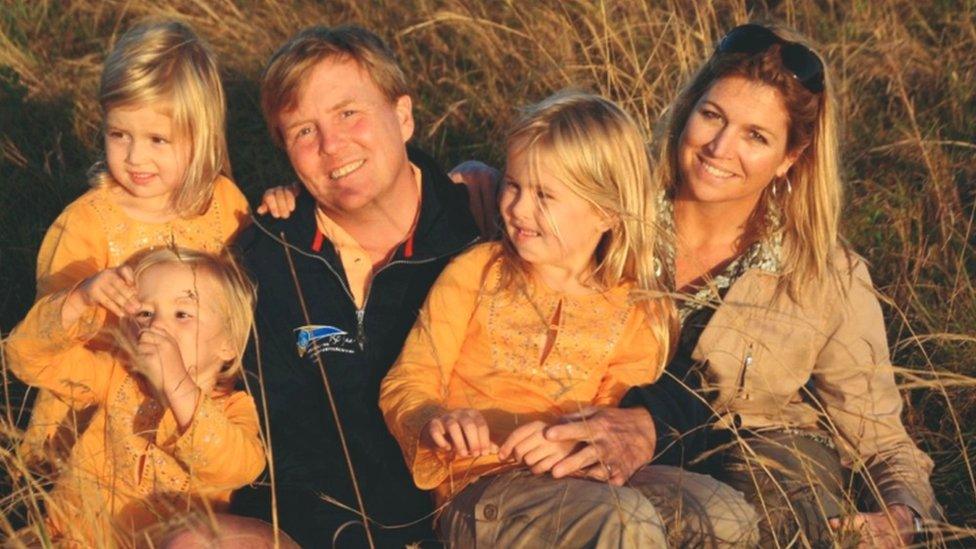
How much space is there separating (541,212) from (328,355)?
31.6 inches

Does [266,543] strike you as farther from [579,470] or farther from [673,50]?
[673,50]

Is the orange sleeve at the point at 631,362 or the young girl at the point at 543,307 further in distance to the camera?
the orange sleeve at the point at 631,362

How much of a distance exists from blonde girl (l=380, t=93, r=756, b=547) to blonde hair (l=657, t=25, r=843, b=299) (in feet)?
1.43

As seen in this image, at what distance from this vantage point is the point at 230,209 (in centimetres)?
450

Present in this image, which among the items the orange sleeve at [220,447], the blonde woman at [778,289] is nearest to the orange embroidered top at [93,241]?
the orange sleeve at [220,447]

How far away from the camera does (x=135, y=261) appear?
13.9 ft

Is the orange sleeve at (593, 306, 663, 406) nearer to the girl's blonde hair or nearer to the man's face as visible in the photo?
the girl's blonde hair

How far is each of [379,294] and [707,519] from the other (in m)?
1.21

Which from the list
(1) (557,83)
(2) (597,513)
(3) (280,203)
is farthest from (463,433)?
(1) (557,83)

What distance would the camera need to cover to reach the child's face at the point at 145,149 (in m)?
4.23

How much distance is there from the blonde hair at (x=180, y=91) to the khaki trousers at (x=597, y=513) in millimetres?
1292

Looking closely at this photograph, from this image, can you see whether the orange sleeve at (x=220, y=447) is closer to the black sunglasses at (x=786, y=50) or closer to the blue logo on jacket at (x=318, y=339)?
the blue logo on jacket at (x=318, y=339)

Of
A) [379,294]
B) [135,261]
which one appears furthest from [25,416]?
[379,294]

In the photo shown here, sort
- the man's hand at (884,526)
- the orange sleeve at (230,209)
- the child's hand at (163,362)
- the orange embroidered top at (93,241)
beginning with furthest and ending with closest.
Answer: the orange sleeve at (230,209)
the orange embroidered top at (93,241)
the man's hand at (884,526)
the child's hand at (163,362)
